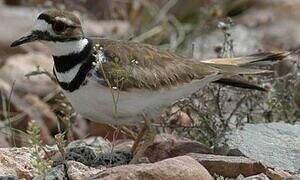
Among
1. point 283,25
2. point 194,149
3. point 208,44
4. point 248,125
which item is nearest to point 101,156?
point 194,149

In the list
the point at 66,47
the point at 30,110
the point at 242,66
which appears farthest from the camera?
the point at 30,110

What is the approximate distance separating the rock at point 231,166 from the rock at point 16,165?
0.90 metres

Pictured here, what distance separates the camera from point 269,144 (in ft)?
17.4

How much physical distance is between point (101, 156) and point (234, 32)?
420 cm

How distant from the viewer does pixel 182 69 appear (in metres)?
5.23

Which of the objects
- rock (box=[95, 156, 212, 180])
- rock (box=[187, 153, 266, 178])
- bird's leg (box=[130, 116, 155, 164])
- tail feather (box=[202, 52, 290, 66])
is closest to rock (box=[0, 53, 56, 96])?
tail feather (box=[202, 52, 290, 66])

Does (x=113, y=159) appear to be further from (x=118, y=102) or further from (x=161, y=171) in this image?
(x=161, y=171)

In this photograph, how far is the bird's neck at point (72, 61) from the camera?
16.0 feet

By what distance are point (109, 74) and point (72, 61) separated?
0.71 ft

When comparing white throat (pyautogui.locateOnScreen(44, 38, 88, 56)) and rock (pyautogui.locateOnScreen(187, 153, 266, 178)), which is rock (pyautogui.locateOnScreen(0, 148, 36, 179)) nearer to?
white throat (pyautogui.locateOnScreen(44, 38, 88, 56))

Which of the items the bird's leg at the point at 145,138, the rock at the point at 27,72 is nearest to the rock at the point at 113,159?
the bird's leg at the point at 145,138

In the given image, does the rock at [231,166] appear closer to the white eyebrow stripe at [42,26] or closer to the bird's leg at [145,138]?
the bird's leg at [145,138]

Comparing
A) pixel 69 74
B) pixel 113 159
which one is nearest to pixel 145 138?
pixel 113 159

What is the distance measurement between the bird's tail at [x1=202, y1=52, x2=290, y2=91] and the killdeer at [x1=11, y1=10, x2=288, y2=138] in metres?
0.26
